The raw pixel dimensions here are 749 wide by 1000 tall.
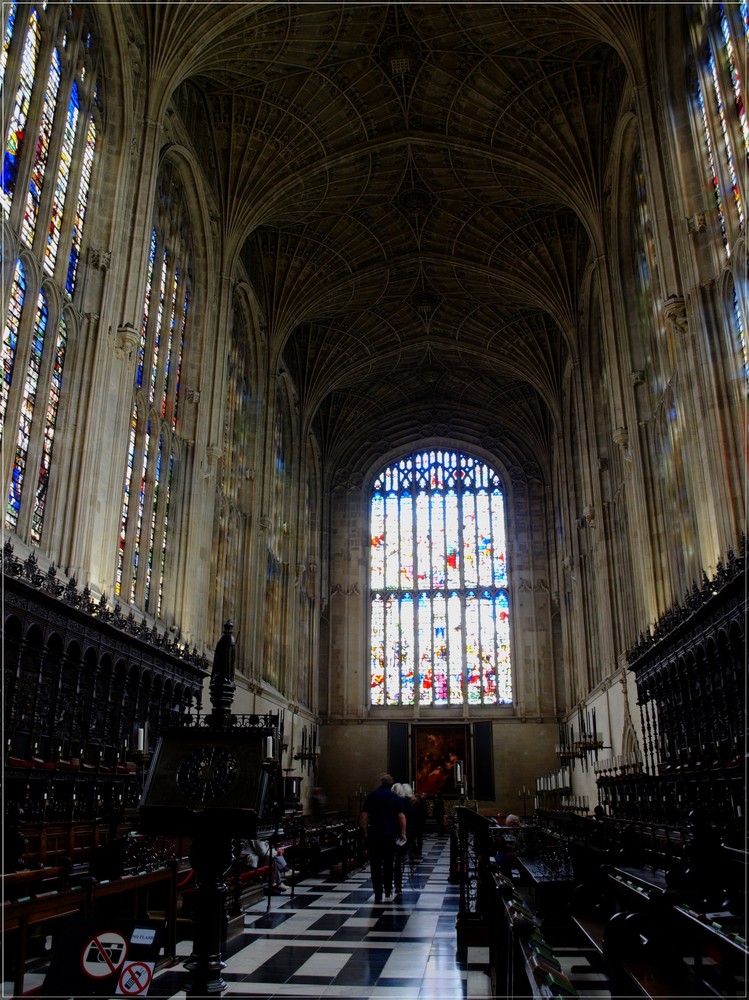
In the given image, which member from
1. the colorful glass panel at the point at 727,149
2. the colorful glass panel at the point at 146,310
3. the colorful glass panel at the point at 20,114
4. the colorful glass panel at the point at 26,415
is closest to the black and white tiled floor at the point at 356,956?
the colorful glass panel at the point at 26,415

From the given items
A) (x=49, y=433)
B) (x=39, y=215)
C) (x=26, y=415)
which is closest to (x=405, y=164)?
(x=39, y=215)

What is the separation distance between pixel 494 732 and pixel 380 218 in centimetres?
2078

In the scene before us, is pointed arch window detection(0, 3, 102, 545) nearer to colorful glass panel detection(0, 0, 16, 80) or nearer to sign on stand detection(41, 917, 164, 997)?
colorful glass panel detection(0, 0, 16, 80)

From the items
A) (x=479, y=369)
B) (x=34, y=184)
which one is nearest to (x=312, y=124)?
(x=34, y=184)

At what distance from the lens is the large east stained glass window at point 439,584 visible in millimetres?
34906

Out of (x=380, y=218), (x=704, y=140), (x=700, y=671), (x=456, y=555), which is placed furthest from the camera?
(x=456, y=555)

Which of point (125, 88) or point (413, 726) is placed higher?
point (125, 88)

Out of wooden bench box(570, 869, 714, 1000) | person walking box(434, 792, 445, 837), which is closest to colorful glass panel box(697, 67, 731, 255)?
wooden bench box(570, 869, 714, 1000)

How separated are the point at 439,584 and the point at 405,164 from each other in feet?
59.7

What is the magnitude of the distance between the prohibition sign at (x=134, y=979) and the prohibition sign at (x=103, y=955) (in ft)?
0.27

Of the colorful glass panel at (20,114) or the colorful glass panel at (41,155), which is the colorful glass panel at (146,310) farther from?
the colorful glass panel at (20,114)

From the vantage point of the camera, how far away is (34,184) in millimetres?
13219

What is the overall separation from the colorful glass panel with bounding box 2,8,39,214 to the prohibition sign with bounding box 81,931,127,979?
10867 millimetres

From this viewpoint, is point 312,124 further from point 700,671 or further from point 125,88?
point 700,671
